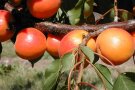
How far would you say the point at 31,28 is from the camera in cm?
114

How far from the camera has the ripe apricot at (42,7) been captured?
1.11 m

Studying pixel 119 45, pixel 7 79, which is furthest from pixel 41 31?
pixel 7 79

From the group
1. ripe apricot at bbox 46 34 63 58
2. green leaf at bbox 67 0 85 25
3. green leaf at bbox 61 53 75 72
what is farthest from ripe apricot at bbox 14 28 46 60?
green leaf at bbox 61 53 75 72

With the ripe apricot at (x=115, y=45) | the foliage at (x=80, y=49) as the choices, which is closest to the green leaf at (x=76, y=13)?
the foliage at (x=80, y=49)

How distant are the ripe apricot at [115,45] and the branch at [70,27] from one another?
0.21 ft

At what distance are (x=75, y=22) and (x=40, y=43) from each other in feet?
0.51

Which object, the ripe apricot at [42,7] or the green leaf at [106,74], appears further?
the ripe apricot at [42,7]

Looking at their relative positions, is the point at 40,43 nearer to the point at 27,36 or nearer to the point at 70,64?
the point at 27,36

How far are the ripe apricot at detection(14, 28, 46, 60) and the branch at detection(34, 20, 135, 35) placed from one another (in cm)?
3

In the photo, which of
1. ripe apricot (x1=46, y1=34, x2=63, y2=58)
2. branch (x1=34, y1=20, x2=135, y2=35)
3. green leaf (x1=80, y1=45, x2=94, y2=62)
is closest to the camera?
green leaf (x1=80, y1=45, x2=94, y2=62)

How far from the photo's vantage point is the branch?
1.03 m

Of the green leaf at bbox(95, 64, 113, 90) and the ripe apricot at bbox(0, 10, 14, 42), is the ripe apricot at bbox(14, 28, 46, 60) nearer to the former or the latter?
the ripe apricot at bbox(0, 10, 14, 42)

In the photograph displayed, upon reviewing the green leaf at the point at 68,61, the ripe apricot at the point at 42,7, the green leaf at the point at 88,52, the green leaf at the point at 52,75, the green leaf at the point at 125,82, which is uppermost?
the ripe apricot at the point at 42,7

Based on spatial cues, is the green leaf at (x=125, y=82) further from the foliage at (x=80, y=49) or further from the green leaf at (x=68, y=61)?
the green leaf at (x=68, y=61)
